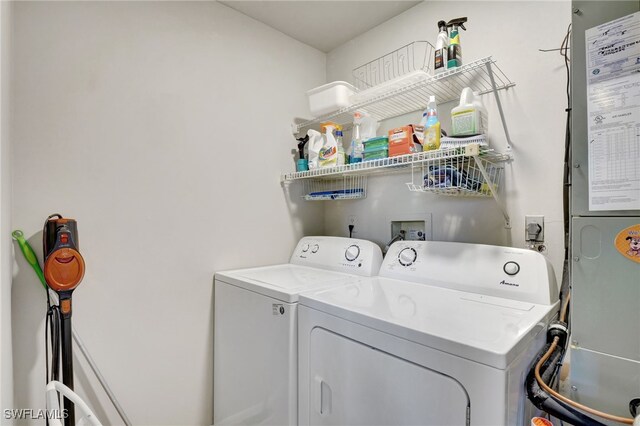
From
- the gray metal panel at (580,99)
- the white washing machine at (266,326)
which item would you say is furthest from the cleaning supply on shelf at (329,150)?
the gray metal panel at (580,99)

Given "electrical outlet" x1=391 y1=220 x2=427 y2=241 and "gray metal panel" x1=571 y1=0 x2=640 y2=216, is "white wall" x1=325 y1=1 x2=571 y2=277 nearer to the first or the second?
"electrical outlet" x1=391 y1=220 x2=427 y2=241

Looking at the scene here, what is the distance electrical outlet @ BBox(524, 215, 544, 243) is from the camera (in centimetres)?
147

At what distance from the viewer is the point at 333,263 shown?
2.01m

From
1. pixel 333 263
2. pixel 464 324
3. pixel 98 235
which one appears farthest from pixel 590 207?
pixel 98 235

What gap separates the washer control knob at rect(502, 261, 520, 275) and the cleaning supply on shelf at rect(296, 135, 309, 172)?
1.36m

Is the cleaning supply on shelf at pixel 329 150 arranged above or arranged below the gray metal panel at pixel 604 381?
above

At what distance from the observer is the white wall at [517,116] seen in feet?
4.71

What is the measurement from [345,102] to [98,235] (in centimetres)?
156

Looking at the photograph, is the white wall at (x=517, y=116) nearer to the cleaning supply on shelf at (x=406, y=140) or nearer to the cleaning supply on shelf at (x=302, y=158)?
the cleaning supply on shelf at (x=406, y=140)

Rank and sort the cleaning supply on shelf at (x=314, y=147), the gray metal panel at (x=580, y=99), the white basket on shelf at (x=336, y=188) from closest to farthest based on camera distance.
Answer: the gray metal panel at (x=580, y=99)
the cleaning supply on shelf at (x=314, y=147)
the white basket on shelf at (x=336, y=188)

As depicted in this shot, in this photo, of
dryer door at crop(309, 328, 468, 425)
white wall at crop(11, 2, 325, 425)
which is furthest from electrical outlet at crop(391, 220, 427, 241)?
dryer door at crop(309, 328, 468, 425)

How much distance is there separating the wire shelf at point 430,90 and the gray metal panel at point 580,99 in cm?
33

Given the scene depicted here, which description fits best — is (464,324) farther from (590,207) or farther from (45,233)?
(45,233)

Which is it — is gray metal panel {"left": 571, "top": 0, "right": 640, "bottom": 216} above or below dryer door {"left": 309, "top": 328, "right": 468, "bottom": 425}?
above
